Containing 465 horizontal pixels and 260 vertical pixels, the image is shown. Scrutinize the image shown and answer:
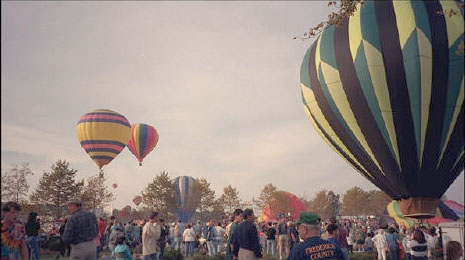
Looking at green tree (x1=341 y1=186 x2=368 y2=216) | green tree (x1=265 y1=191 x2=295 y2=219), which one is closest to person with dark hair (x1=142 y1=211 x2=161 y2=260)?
green tree (x1=265 y1=191 x2=295 y2=219)

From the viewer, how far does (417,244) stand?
36.4 feet

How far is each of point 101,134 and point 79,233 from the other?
104 feet

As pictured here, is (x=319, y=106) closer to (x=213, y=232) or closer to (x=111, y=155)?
(x=213, y=232)

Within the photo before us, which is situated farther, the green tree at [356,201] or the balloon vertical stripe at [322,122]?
the green tree at [356,201]

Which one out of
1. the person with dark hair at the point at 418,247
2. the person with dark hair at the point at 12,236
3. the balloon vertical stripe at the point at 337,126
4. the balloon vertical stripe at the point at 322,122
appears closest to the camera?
the person with dark hair at the point at 12,236

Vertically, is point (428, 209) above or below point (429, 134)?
below

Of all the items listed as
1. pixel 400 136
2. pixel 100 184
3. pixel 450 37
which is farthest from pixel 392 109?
pixel 100 184

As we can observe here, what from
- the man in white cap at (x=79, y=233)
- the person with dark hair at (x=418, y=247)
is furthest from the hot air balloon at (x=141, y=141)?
the man in white cap at (x=79, y=233)

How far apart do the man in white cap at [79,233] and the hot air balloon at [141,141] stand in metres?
44.4

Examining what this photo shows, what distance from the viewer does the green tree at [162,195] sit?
81.2m

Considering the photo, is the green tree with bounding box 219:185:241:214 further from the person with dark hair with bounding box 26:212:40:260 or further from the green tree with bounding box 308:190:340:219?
the person with dark hair with bounding box 26:212:40:260

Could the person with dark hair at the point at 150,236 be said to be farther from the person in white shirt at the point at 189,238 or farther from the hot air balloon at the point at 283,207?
the hot air balloon at the point at 283,207

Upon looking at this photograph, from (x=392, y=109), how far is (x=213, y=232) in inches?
413

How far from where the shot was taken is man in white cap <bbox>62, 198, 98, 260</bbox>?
8.15 metres
